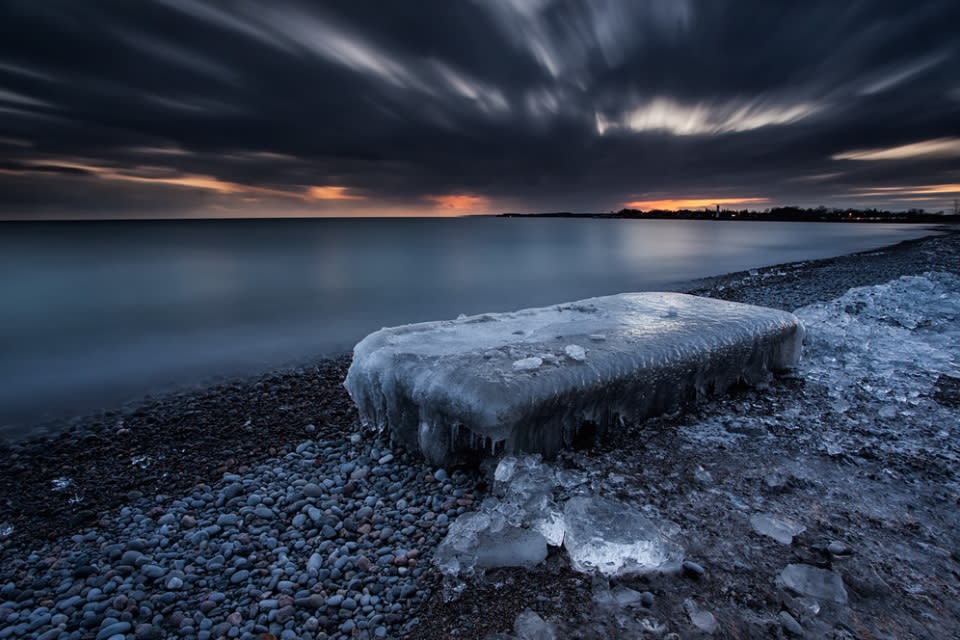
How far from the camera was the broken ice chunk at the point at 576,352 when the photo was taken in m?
4.28

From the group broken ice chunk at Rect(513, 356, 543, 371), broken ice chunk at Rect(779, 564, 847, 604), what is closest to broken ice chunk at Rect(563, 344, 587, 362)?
broken ice chunk at Rect(513, 356, 543, 371)

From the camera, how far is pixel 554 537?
304 centimetres

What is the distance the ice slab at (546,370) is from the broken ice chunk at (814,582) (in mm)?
1862

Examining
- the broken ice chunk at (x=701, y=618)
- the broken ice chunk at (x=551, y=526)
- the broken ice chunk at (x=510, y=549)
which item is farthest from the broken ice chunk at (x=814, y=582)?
the broken ice chunk at (x=510, y=549)

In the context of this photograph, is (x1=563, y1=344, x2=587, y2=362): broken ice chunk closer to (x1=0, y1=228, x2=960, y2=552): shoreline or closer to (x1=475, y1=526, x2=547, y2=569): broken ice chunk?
(x1=475, y1=526, x2=547, y2=569): broken ice chunk

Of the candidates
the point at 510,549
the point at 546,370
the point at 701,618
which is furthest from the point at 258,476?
the point at 701,618

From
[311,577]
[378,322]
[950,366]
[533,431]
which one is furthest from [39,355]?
[950,366]

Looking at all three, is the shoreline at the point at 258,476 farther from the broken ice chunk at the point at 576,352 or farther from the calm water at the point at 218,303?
the calm water at the point at 218,303

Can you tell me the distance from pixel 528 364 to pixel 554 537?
60.8 inches

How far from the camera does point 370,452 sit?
14.5ft

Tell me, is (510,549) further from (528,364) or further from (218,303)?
(218,303)

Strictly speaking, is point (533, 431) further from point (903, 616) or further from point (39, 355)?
point (39, 355)

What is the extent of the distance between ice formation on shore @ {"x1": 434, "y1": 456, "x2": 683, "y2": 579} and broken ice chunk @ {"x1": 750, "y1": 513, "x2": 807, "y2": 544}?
2.41ft

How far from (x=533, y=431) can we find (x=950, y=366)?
648cm
